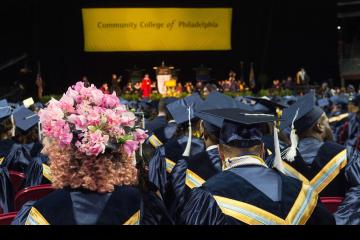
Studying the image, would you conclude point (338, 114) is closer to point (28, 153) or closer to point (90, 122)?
point (28, 153)

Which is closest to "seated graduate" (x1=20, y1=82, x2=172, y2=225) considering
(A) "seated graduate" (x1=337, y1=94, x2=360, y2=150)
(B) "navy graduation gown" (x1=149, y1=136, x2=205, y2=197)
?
(B) "navy graduation gown" (x1=149, y1=136, x2=205, y2=197)

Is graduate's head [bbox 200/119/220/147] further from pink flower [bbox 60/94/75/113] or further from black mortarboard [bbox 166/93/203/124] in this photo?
black mortarboard [bbox 166/93/203/124]

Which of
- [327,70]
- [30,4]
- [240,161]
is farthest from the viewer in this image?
[327,70]

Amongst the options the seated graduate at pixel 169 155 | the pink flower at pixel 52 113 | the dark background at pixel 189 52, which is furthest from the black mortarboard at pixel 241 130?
the dark background at pixel 189 52

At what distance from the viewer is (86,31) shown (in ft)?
82.7

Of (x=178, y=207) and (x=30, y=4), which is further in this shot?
(x=30, y=4)

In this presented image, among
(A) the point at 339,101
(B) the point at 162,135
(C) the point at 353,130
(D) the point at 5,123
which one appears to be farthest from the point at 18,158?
(A) the point at 339,101

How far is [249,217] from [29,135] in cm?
420

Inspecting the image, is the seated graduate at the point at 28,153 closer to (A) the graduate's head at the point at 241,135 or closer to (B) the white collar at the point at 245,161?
(A) the graduate's head at the point at 241,135

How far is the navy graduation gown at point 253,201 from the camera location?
2.41 metres

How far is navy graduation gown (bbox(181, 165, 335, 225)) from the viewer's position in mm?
2414

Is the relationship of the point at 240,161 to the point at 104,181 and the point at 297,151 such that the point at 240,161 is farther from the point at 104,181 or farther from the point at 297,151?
the point at 297,151

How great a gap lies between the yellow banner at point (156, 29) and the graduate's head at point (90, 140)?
2290 cm
